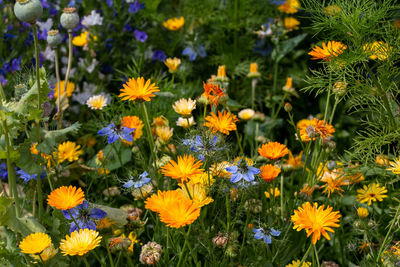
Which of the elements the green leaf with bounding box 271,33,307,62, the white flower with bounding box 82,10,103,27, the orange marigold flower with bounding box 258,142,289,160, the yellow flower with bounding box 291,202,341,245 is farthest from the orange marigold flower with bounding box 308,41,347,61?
the white flower with bounding box 82,10,103,27

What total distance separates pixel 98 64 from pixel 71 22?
0.80m

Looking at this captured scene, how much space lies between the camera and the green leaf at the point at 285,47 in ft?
7.93

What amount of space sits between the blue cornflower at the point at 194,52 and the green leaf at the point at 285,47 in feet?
1.11

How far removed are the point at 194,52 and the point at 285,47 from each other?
45 cm

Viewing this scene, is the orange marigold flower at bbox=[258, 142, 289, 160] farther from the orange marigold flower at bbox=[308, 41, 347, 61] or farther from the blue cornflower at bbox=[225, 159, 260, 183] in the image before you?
the orange marigold flower at bbox=[308, 41, 347, 61]

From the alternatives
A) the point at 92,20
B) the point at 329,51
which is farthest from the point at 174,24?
the point at 329,51

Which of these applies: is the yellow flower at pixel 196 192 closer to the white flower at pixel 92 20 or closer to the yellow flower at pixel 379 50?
the yellow flower at pixel 379 50

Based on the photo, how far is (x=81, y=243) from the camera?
1.06 m

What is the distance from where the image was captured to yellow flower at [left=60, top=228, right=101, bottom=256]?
40.9 inches

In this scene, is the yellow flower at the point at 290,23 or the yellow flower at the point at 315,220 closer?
the yellow flower at the point at 315,220

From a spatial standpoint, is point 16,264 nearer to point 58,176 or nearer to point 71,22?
point 58,176

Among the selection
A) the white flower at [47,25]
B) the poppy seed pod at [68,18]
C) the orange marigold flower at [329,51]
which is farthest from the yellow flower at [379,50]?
the white flower at [47,25]

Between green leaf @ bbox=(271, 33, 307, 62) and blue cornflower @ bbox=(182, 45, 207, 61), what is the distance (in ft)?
1.11

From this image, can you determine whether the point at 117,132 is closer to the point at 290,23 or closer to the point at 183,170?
the point at 183,170
